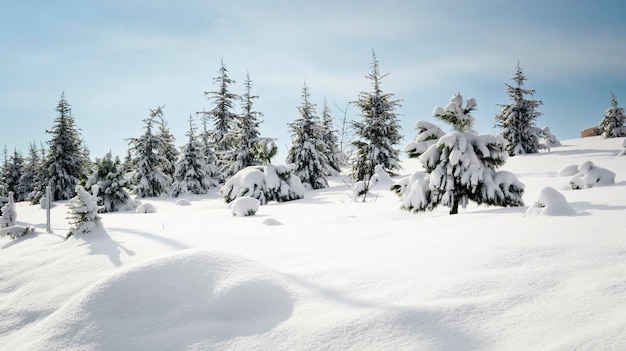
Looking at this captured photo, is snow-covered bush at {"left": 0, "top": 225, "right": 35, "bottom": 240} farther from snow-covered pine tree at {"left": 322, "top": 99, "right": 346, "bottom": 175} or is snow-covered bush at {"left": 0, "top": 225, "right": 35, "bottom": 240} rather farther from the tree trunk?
snow-covered pine tree at {"left": 322, "top": 99, "right": 346, "bottom": 175}

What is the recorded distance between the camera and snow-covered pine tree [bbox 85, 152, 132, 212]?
629 inches

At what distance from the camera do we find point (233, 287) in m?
2.76

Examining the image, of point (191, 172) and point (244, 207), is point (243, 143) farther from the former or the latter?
point (244, 207)

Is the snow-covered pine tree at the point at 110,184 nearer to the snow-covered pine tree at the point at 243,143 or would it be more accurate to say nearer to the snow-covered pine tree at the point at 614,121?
the snow-covered pine tree at the point at 243,143

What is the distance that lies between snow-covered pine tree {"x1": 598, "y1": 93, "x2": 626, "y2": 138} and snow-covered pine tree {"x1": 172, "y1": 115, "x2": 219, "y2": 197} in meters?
31.8

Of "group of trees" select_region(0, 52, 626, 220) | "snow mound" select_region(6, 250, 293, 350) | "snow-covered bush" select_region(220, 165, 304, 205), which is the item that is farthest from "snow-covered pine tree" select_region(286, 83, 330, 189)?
"snow mound" select_region(6, 250, 293, 350)

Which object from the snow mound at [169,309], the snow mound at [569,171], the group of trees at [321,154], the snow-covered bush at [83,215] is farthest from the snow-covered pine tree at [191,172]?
the snow mound at [169,309]

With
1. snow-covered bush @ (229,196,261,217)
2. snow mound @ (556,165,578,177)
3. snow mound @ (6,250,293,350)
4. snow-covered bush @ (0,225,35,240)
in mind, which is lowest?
snow mound @ (6,250,293,350)

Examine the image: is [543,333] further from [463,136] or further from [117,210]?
[117,210]

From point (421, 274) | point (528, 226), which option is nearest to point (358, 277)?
point (421, 274)

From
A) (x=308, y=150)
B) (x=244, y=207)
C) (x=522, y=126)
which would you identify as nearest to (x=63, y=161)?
(x=308, y=150)

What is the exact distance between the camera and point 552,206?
4.25m

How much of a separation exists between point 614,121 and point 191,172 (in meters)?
33.0

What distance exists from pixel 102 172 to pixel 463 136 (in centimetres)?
1681
